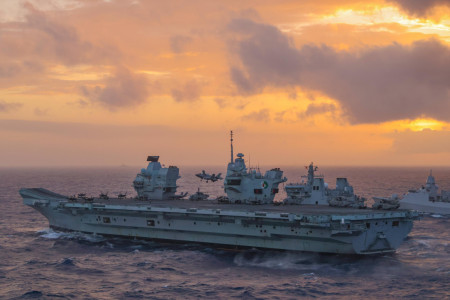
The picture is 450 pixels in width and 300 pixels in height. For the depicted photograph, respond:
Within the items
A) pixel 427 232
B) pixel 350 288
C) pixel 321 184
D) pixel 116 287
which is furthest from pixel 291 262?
pixel 427 232

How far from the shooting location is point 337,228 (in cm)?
2672

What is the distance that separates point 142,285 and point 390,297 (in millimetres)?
11102

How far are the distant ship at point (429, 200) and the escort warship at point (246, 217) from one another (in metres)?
15.5

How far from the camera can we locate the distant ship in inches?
2076

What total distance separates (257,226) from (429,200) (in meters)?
31.8

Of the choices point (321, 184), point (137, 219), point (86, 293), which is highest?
point (321, 184)

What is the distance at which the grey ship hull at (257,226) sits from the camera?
2723 cm

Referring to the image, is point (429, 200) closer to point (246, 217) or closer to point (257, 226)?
point (257, 226)

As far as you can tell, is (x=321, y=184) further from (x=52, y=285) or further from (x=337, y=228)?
(x=52, y=285)

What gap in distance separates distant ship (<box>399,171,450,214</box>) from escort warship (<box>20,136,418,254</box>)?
15546 mm

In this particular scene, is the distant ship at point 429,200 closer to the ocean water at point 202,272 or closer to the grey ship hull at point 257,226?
the ocean water at point 202,272

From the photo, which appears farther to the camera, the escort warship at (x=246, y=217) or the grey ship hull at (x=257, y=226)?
the escort warship at (x=246, y=217)

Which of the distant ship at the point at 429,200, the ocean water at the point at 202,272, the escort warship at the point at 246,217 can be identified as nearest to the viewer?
the ocean water at the point at 202,272

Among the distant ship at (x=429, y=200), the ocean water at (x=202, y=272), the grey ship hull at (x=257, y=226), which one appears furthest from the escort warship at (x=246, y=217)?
the distant ship at (x=429, y=200)
